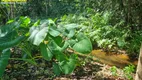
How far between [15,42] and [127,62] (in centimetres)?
363

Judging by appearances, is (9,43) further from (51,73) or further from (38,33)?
(51,73)

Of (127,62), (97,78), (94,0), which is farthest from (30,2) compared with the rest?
(97,78)

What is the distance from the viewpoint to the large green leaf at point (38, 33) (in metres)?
1.30

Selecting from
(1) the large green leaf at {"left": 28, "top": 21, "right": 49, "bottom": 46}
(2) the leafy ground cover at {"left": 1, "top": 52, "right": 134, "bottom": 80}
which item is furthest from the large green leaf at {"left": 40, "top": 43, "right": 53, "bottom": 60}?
(2) the leafy ground cover at {"left": 1, "top": 52, "right": 134, "bottom": 80}

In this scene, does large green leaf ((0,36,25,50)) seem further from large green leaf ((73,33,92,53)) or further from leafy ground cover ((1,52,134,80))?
leafy ground cover ((1,52,134,80))

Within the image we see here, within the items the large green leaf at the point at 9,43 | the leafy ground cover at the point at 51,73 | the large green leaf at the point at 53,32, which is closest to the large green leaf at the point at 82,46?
the large green leaf at the point at 53,32

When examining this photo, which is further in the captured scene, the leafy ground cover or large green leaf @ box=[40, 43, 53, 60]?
the leafy ground cover

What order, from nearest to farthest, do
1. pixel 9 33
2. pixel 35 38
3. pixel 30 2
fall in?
pixel 35 38, pixel 9 33, pixel 30 2

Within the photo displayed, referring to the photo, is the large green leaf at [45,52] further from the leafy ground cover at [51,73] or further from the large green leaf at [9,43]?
the leafy ground cover at [51,73]

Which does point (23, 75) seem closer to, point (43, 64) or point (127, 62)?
point (43, 64)

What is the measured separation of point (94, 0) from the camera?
805 cm

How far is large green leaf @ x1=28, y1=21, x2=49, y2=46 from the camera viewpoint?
51.2 inches

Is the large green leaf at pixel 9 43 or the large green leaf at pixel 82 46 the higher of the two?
the large green leaf at pixel 9 43

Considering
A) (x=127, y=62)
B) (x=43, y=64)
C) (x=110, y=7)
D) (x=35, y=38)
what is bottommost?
(x=127, y=62)
